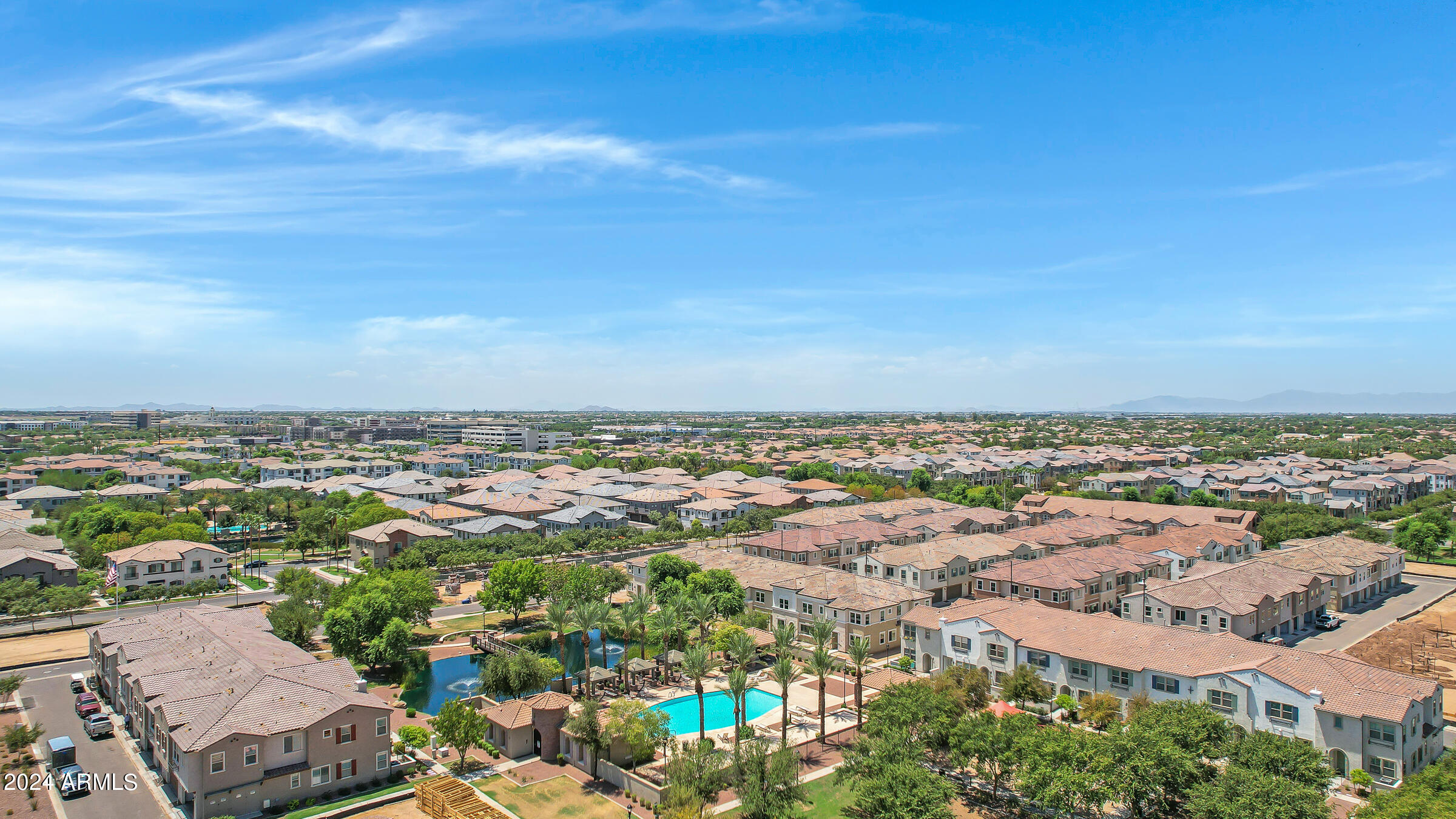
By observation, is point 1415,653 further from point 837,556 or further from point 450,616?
point 450,616

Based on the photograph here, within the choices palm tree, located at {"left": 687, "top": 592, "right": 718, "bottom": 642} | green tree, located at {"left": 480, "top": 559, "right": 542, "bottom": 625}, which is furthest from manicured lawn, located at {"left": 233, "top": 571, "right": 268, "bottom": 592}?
palm tree, located at {"left": 687, "top": 592, "right": 718, "bottom": 642}

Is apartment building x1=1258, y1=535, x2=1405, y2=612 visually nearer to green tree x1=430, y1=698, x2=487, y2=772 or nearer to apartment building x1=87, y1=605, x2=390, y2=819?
green tree x1=430, y1=698, x2=487, y2=772

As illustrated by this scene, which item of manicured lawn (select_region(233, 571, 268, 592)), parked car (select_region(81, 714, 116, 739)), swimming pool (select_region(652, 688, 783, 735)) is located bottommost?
swimming pool (select_region(652, 688, 783, 735))

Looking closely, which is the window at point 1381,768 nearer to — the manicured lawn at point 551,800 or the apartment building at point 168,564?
the manicured lawn at point 551,800

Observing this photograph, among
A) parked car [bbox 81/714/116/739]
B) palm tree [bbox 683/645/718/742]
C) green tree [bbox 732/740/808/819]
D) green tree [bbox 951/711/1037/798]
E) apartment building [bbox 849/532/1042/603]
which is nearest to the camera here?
green tree [bbox 732/740/808/819]

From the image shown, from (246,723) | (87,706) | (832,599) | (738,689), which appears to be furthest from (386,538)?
(738,689)

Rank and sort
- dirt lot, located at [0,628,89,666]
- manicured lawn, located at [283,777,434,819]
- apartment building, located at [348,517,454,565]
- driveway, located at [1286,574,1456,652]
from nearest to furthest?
manicured lawn, located at [283,777,434,819]
dirt lot, located at [0,628,89,666]
driveway, located at [1286,574,1456,652]
apartment building, located at [348,517,454,565]
